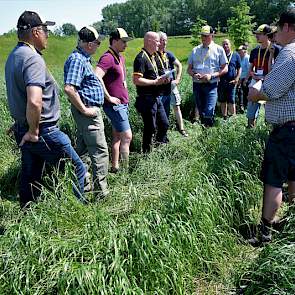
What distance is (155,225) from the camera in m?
3.07

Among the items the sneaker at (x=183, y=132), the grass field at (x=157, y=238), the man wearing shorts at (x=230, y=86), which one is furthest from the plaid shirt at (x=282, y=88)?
the man wearing shorts at (x=230, y=86)

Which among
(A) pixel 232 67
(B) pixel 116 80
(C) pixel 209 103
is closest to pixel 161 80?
(B) pixel 116 80

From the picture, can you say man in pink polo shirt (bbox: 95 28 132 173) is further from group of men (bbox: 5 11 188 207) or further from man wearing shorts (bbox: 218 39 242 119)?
man wearing shorts (bbox: 218 39 242 119)

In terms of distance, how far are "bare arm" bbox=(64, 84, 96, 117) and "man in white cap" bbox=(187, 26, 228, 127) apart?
2931 millimetres

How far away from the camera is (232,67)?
9.28 m

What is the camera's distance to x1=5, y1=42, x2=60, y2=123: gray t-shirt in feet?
11.2

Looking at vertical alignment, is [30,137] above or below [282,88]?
below

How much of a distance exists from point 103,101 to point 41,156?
103 cm

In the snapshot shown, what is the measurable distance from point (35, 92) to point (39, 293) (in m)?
1.65

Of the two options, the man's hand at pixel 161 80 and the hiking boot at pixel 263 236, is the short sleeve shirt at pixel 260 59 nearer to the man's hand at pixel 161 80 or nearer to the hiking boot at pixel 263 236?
the man's hand at pixel 161 80

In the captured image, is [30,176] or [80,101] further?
[80,101]

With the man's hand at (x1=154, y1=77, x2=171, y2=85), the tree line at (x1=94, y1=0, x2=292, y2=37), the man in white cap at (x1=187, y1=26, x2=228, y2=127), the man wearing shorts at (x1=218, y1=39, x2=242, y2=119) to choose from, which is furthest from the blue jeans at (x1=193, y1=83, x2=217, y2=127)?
the tree line at (x1=94, y1=0, x2=292, y2=37)

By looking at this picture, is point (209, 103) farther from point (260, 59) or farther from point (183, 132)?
point (260, 59)

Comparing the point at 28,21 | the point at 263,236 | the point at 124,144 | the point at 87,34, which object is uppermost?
the point at 28,21
